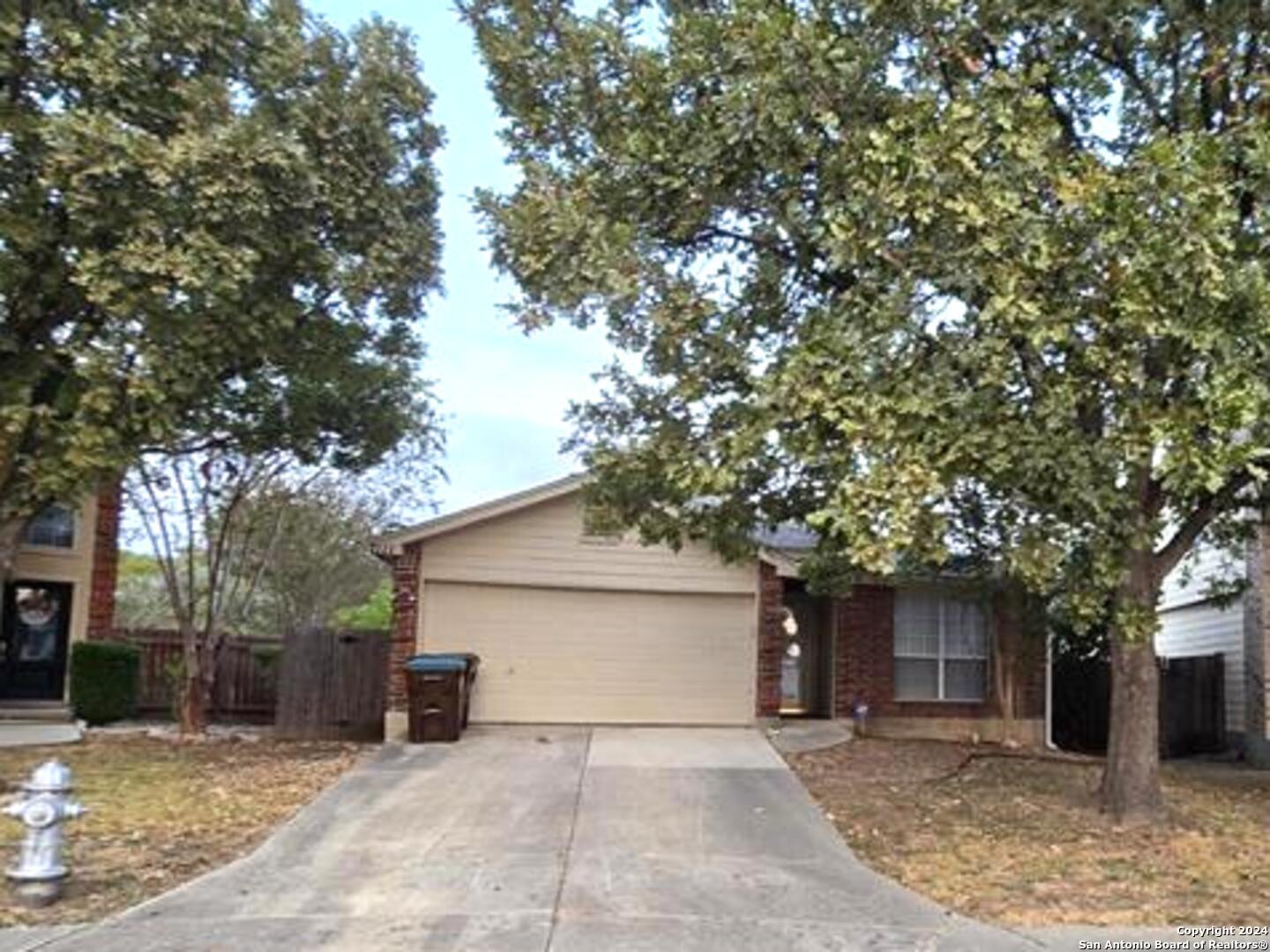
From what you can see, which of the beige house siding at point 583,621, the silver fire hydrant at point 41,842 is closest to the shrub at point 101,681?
the beige house siding at point 583,621

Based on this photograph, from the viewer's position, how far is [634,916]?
8008mm

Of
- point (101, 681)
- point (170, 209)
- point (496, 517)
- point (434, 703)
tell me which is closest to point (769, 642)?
point (496, 517)

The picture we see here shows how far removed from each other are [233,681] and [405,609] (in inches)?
218

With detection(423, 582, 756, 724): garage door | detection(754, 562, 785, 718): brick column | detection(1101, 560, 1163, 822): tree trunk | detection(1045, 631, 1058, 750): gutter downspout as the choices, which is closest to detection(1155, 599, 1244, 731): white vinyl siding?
detection(1045, 631, 1058, 750): gutter downspout

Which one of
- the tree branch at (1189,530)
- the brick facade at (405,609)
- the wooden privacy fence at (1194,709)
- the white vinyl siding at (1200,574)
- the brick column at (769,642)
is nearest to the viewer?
the tree branch at (1189,530)

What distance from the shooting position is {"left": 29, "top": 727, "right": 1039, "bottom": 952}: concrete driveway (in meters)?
7.53

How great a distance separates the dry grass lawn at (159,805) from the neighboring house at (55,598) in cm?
448

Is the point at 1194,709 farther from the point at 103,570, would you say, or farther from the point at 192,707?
the point at 103,570

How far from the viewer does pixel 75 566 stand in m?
21.8

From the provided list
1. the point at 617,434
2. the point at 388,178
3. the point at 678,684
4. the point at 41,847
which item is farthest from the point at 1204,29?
the point at 678,684

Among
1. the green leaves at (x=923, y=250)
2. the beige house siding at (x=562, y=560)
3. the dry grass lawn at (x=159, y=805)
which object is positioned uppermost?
the green leaves at (x=923, y=250)

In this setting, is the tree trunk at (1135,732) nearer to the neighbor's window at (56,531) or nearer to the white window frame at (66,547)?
the white window frame at (66,547)

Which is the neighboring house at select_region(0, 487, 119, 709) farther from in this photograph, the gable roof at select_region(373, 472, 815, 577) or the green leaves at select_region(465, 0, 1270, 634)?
the green leaves at select_region(465, 0, 1270, 634)

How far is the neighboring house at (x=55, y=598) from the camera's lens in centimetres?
2131
